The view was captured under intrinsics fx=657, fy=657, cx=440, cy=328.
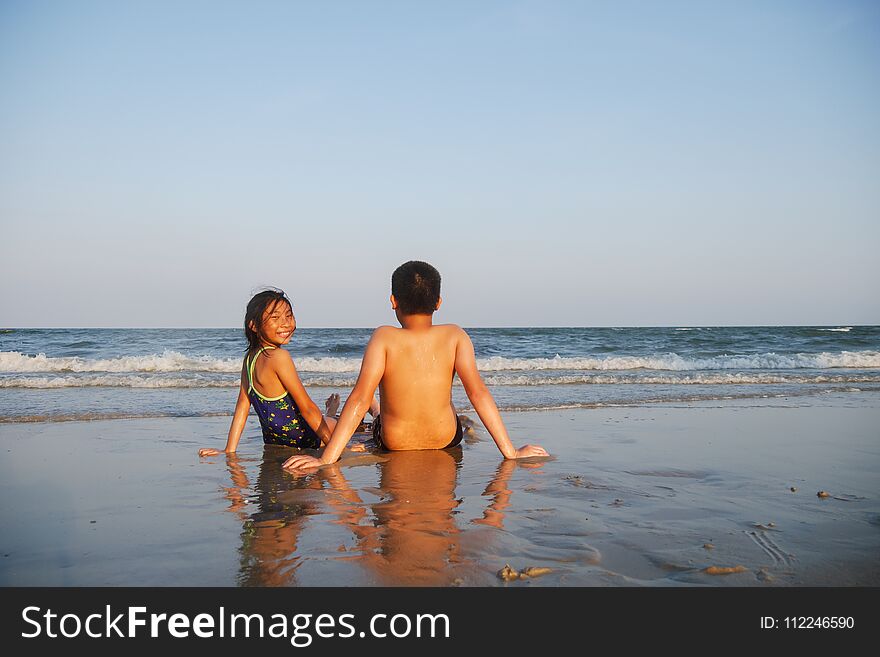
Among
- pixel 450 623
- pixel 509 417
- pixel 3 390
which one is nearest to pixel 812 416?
pixel 509 417

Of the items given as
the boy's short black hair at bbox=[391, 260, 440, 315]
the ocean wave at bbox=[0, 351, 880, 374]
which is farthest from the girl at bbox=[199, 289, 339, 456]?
the ocean wave at bbox=[0, 351, 880, 374]

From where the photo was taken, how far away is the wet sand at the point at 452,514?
8.25ft

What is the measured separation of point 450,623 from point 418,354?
2.69 m

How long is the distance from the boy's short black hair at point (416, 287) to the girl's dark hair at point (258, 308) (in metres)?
1.16

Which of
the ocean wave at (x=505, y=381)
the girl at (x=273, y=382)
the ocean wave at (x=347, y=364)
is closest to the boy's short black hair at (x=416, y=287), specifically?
the girl at (x=273, y=382)

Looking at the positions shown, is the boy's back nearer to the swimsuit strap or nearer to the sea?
the swimsuit strap

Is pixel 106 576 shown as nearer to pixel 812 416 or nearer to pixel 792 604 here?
pixel 792 604

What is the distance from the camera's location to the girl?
5230 millimetres

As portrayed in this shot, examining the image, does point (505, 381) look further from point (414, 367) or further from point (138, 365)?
point (138, 365)

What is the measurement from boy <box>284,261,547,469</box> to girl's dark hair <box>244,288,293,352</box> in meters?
1.02

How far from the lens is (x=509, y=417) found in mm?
8008

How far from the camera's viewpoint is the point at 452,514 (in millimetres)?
3410

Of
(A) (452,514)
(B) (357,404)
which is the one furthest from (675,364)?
(A) (452,514)

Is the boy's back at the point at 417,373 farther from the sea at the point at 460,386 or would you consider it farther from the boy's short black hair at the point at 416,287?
the sea at the point at 460,386
